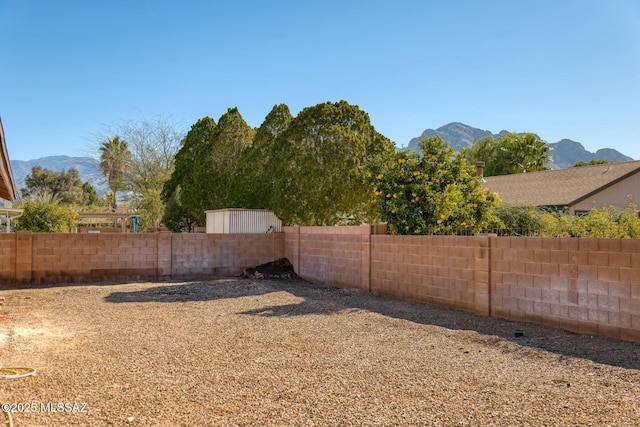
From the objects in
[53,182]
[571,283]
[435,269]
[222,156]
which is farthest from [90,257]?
[53,182]

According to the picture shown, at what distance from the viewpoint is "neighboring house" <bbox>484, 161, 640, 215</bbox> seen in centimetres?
2338

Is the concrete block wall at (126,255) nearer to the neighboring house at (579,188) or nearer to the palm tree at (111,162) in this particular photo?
the neighboring house at (579,188)

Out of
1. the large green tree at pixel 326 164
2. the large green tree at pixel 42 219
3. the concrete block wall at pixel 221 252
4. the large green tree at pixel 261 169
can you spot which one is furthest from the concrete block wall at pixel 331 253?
the large green tree at pixel 42 219

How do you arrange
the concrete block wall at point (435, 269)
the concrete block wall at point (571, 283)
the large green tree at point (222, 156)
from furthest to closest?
the large green tree at point (222, 156) < the concrete block wall at point (435, 269) < the concrete block wall at point (571, 283)

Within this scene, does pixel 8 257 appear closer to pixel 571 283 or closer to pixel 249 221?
pixel 249 221

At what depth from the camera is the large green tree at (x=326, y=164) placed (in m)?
17.1

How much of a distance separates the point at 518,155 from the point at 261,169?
88.4 ft

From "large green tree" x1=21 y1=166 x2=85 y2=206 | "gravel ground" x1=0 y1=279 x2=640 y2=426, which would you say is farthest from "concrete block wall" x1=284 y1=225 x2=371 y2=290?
"large green tree" x1=21 y1=166 x2=85 y2=206

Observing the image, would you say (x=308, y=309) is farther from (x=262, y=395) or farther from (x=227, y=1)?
(x=227, y=1)

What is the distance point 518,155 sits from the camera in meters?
40.1

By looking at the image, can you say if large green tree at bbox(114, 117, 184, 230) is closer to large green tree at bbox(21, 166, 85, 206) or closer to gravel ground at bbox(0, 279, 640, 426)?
gravel ground at bbox(0, 279, 640, 426)

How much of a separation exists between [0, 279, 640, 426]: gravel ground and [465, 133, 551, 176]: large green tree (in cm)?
3247

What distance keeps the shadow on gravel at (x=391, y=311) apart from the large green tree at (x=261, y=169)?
4598mm

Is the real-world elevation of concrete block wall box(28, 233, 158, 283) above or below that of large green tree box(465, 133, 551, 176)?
below
